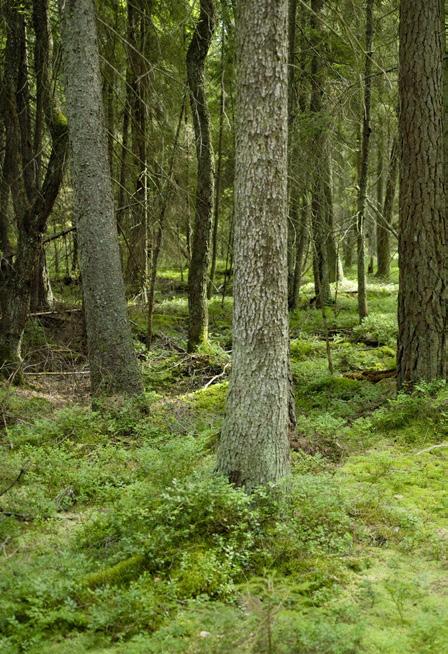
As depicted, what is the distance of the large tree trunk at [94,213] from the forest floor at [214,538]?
649 millimetres

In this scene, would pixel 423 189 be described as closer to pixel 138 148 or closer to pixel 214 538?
pixel 214 538

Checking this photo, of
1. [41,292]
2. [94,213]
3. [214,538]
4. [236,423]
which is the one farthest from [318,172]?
[41,292]

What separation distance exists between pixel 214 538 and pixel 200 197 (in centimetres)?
822

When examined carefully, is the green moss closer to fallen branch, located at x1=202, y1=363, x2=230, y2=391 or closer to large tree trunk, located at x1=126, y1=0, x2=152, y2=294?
fallen branch, located at x1=202, y1=363, x2=230, y2=391

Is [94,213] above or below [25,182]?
below

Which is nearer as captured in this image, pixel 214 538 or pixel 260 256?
pixel 214 538

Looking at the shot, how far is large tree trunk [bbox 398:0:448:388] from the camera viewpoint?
7.29m

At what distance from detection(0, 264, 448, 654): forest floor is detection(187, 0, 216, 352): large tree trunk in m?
3.97

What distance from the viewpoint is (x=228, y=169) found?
60.1 ft

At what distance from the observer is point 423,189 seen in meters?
7.36

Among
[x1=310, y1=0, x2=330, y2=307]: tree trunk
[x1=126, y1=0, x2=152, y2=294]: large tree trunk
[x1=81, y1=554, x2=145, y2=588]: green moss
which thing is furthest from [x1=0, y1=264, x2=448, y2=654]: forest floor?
[x1=126, y1=0, x2=152, y2=294]: large tree trunk

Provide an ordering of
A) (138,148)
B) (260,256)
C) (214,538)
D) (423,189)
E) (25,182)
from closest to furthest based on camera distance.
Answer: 1. (214,538)
2. (260,256)
3. (423,189)
4. (25,182)
5. (138,148)

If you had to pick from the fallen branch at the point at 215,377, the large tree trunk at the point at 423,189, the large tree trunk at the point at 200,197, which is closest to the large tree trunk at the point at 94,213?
the fallen branch at the point at 215,377

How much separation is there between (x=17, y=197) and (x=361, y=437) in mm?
8360
